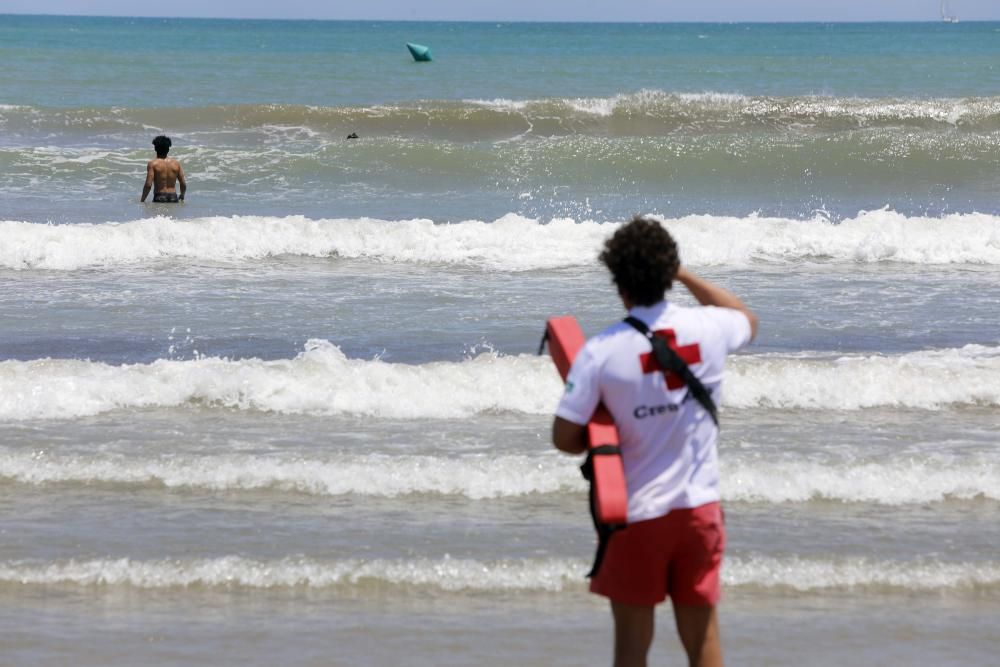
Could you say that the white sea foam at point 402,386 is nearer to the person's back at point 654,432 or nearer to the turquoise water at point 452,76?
the person's back at point 654,432

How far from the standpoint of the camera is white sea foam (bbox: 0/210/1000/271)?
14023 mm

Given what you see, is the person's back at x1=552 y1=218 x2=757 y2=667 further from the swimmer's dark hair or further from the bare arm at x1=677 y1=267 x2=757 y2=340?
the swimmer's dark hair

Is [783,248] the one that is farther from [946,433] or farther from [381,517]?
[381,517]

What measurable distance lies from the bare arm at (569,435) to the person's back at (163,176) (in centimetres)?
1452

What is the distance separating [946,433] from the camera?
789 centimetres

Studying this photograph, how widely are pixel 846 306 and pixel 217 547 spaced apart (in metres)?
7.26

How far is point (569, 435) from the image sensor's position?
3590 mm

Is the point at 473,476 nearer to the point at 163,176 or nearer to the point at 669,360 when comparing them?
the point at 669,360

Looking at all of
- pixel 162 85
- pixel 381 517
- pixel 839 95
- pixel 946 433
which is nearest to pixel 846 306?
pixel 946 433

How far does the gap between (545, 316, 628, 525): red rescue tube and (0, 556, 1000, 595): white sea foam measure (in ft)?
7.03

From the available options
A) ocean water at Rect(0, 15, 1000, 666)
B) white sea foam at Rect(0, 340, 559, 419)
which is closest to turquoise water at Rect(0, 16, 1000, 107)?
ocean water at Rect(0, 15, 1000, 666)

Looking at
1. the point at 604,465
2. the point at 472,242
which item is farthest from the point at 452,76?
the point at 604,465

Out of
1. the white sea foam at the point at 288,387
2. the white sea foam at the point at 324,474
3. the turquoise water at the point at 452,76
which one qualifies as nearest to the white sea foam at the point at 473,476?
the white sea foam at the point at 324,474

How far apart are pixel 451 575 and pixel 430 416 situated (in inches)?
105
